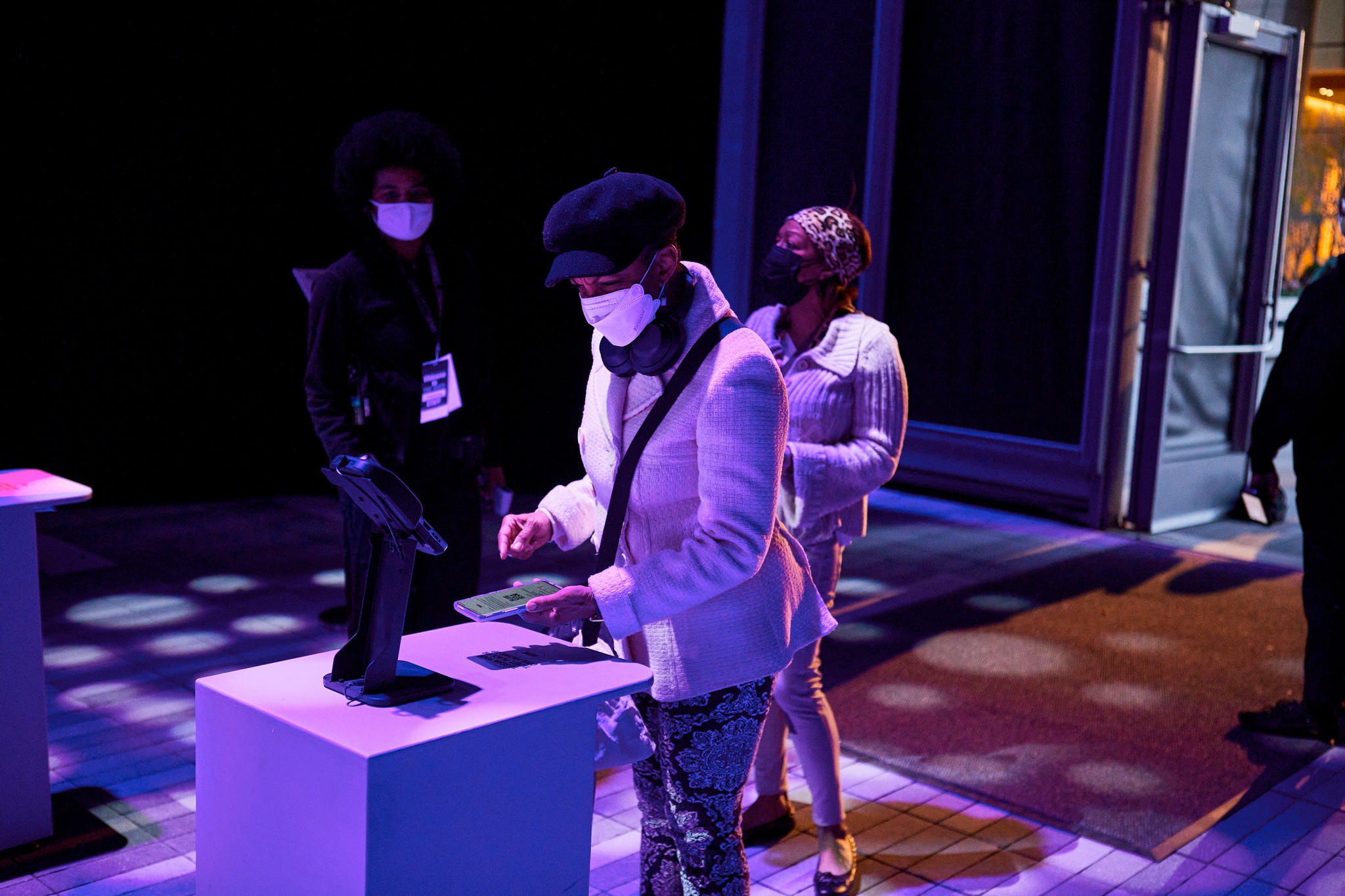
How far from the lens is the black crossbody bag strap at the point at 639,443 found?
5.68 ft

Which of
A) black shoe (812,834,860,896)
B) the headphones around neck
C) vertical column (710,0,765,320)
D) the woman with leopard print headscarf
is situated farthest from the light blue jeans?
vertical column (710,0,765,320)

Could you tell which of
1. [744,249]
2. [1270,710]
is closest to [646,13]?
[744,249]

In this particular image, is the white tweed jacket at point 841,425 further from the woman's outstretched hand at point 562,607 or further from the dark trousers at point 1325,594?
the dark trousers at point 1325,594

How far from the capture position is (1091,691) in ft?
13.2

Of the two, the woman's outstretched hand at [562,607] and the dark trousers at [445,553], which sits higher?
the woman's outstretched hand at [562,607]

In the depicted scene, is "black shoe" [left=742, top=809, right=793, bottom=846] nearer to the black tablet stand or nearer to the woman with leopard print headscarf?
the woman with leopard print headscarf

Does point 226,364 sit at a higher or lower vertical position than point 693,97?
lower

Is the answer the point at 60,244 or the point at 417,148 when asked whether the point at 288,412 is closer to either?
the point at 60,244

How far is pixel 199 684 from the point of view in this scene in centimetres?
152

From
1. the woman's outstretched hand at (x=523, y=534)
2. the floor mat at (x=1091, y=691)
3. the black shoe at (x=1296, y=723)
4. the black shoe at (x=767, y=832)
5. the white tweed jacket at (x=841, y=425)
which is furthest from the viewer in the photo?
the black shoe at (x=1296, y=723)

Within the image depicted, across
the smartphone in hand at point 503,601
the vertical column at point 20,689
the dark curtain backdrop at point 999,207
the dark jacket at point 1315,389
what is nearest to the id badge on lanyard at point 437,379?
the vertical column at point 20,689

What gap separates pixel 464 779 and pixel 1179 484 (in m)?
6.02

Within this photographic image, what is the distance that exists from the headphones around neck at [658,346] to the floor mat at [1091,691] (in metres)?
1.94

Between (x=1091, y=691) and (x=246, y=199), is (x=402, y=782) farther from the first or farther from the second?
(x=246, y=199)
